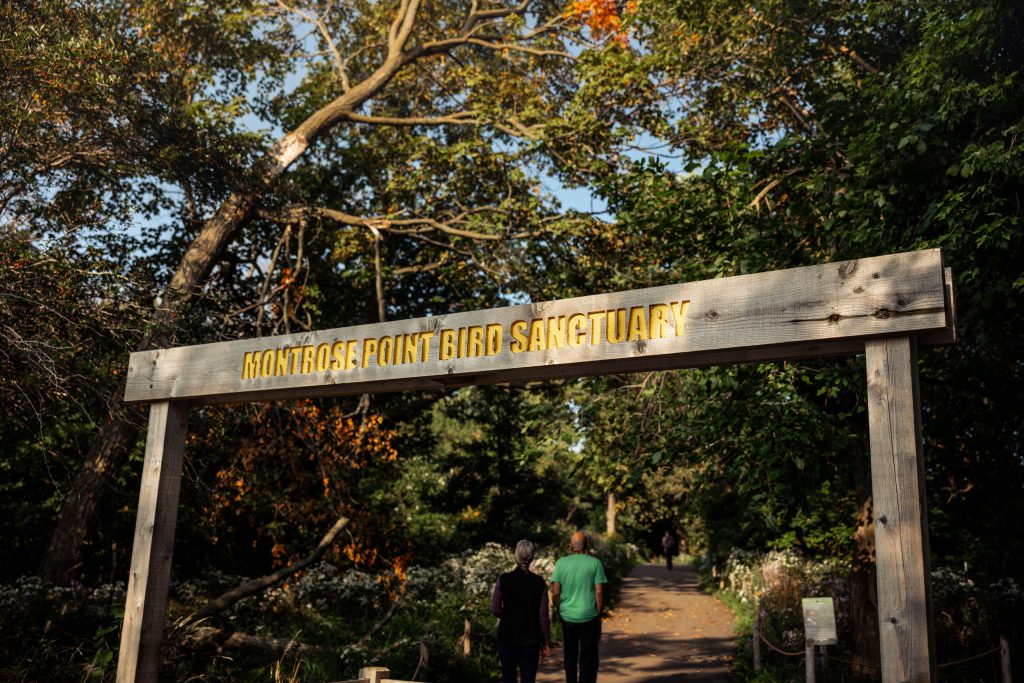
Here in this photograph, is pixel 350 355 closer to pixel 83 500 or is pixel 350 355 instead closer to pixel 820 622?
pixel 820 622

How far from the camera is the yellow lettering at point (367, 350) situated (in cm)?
602

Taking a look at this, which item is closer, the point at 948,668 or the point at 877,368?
the point at 877,368

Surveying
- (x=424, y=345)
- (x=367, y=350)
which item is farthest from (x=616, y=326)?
(x=367, y=350)

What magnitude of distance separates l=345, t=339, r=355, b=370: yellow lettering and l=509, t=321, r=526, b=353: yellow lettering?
50.5 inches

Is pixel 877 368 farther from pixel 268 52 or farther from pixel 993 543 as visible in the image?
pixel 268 52

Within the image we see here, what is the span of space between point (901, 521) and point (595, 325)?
2.01m

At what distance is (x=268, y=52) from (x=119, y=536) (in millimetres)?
9705

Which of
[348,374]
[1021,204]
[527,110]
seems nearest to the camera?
[348,374]

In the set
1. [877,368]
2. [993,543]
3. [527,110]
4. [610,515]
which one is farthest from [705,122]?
[610,515]

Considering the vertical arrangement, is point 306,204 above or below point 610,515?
above

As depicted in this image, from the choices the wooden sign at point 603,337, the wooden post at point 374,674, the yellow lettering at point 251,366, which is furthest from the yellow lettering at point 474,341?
the wooden post at point 374,674

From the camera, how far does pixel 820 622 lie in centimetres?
880

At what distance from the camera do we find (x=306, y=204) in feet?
50.7

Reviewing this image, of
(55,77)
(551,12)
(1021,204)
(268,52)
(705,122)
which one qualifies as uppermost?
(551,12)
